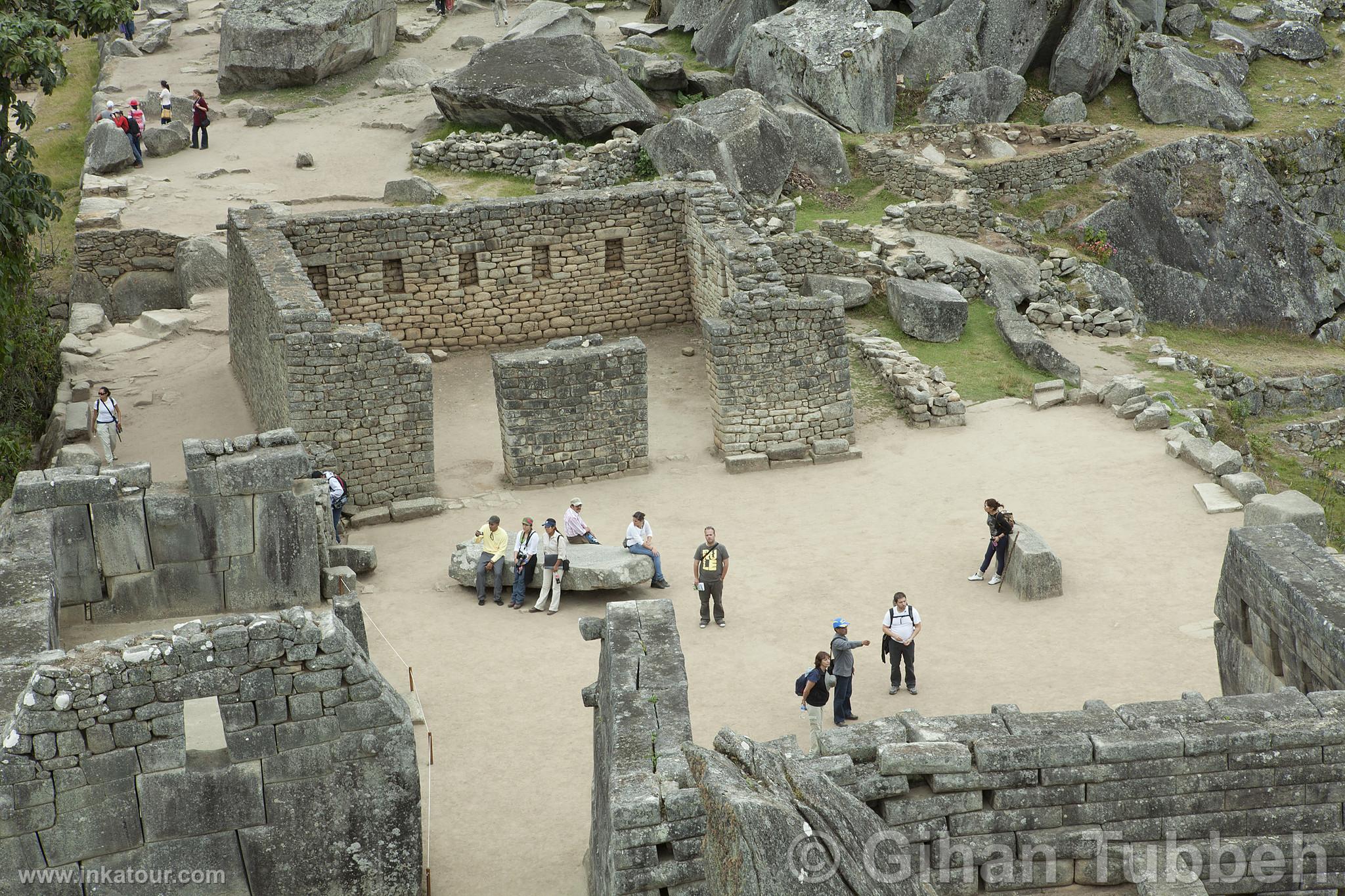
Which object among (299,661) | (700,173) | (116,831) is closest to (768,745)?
(299,661)

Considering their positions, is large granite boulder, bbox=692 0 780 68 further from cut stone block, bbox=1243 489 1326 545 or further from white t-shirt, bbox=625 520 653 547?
cut stone block, bbox=1243 489 1326 545

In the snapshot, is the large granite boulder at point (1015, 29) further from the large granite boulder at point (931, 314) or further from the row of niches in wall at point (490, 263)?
the row of niches in wall at point (490, 263)

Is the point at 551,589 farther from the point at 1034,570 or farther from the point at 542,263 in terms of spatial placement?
the point at 542,263

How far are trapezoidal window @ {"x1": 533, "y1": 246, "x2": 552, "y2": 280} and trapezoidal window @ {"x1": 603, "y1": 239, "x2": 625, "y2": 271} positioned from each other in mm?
797

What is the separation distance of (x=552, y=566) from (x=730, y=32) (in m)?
21.6

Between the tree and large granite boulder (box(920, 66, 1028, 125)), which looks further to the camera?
large granite boulder (box(920, 66, 1028, 125))

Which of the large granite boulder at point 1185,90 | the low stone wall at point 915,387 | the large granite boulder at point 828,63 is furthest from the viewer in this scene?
the large granite boulder at point 1185,90

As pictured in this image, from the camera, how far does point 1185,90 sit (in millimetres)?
33812

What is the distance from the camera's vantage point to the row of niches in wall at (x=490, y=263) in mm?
20547

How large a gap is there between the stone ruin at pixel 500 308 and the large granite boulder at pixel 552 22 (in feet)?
36.0

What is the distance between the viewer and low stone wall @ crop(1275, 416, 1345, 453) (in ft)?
83.1

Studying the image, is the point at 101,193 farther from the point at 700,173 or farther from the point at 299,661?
the point at 299,661

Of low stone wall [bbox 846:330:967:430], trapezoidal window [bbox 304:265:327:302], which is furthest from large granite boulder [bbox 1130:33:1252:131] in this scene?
trapezoidal window [bbox 304:265:327:302]

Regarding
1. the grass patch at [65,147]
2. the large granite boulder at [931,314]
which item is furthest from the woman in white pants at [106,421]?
the large granite boulder at [931,314]
